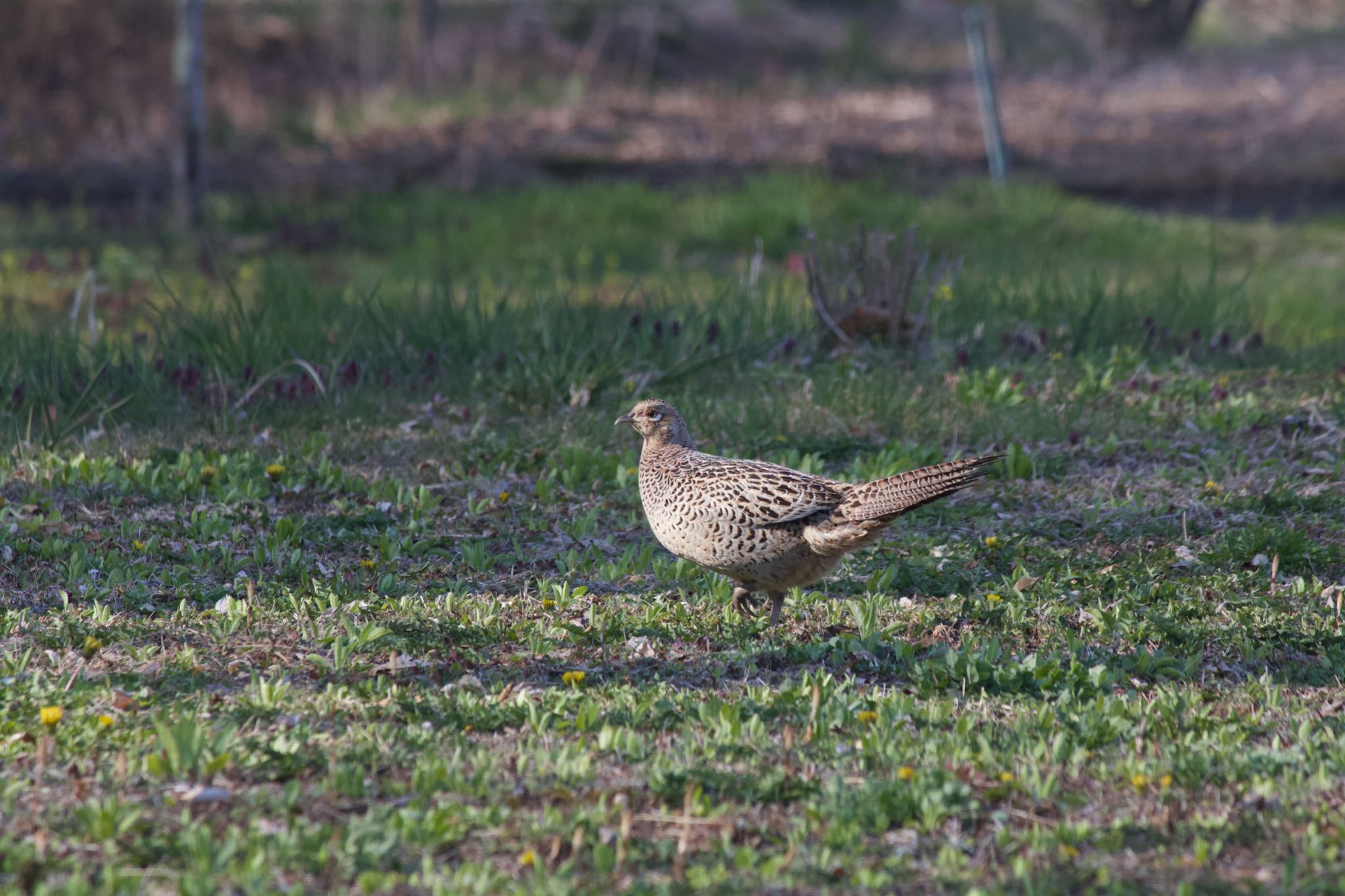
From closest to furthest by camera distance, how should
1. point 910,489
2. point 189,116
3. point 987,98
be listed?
1. point 910,489
2. point 189,116
3. point 987,98

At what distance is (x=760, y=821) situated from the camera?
3637 mm

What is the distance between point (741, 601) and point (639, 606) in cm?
40

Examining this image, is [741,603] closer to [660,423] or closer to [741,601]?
[741,601]

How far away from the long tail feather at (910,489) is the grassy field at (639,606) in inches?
21.5

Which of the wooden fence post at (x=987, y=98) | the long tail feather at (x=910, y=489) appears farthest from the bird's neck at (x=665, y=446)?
the wooden fence post at (x=987, y=98)

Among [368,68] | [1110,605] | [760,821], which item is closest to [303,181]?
[368,68]

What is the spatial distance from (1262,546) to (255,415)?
496cm

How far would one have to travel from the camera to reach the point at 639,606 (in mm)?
5242

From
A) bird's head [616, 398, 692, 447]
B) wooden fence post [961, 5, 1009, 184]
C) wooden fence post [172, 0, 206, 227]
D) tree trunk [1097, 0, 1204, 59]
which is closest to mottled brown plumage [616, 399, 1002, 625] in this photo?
bird's head [616, 398, 692, 447]

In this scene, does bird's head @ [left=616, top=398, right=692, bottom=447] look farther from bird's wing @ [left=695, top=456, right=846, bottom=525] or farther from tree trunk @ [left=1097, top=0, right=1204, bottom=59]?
tree trunk @ [left=1097, top=0, right=1204, bottom=59]

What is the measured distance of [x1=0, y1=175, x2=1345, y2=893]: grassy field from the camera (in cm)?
351

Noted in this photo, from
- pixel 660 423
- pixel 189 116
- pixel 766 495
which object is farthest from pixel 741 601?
→ pixel 189 116

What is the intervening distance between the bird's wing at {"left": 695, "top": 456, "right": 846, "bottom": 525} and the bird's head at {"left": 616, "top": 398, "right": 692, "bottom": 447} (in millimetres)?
592

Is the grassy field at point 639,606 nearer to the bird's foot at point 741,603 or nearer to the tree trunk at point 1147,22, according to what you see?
the bird's foot at point 741,603
